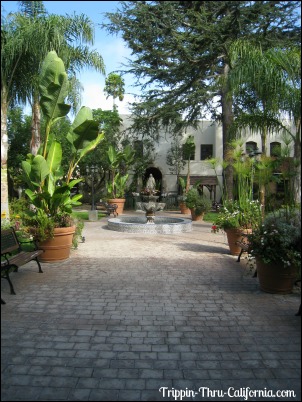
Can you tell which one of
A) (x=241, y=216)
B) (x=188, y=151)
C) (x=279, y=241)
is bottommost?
(x=279, y=241)

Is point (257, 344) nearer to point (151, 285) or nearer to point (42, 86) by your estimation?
point (151, 285)

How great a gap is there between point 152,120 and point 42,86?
12.3 metres

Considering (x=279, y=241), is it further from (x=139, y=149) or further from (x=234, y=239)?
(x=139, y=149)

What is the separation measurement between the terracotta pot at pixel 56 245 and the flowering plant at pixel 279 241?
4000mm

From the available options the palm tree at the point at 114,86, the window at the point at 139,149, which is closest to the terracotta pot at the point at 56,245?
the window at the point at 139,149

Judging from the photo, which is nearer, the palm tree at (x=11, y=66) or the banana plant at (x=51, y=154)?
the banana plant at (x=51, y=154)

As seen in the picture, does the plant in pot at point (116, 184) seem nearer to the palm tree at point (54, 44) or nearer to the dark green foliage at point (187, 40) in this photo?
the dark green foliage at point (187, 40)

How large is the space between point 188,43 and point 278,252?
11.5 metres

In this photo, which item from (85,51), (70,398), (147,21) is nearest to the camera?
(70,398)

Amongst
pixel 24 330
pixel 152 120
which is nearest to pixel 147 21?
pixel 152 120

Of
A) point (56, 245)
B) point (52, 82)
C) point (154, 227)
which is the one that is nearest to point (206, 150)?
point (154, 227)

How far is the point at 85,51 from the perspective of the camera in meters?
12.3

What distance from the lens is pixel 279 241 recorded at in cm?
533

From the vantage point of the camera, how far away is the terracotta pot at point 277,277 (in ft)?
17.6
